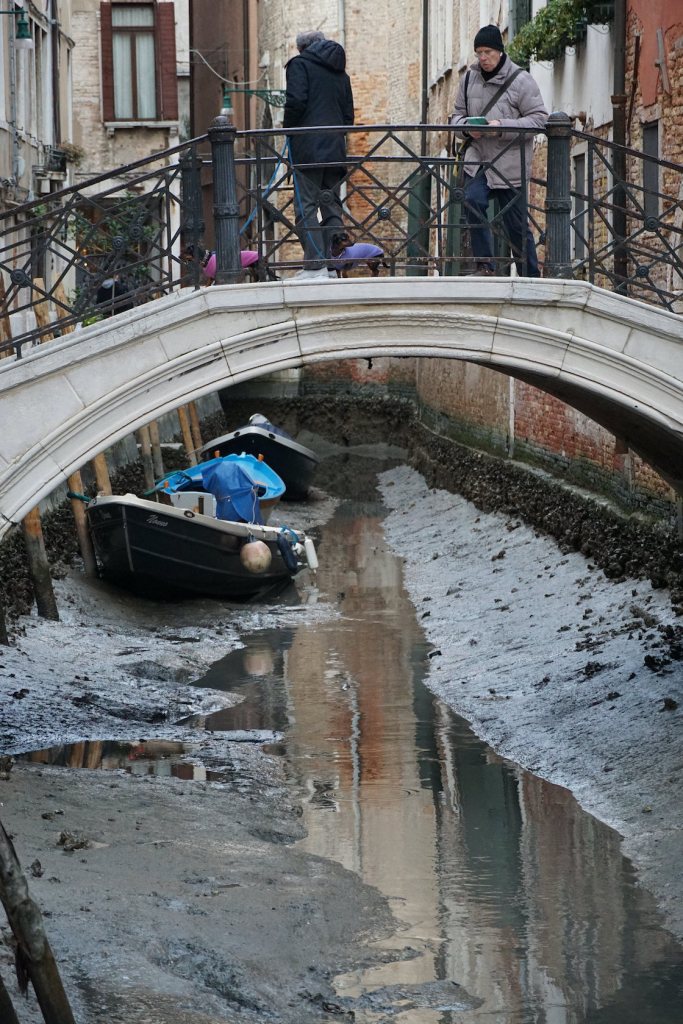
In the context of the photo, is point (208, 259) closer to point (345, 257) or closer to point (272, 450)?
point (345, 257)

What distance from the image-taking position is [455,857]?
10.2 m

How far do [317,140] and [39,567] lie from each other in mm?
7074

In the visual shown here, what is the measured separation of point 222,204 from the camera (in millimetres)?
9297

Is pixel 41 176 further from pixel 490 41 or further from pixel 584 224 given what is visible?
pixel 490 41

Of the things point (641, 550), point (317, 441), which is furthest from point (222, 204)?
point (317, 441)

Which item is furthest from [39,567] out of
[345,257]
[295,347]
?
[345,257]

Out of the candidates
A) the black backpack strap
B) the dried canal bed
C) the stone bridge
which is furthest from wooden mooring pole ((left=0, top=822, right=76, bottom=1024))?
the black backpack strap

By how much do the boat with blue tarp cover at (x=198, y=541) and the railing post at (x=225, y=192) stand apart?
8.47m

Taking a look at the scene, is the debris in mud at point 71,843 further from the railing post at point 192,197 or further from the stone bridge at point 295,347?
the railing post at point 192,197

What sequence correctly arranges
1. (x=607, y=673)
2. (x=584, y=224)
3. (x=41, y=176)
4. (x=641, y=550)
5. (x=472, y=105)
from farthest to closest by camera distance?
(x=41, y=176)
(x=584, y=224)
(x=641, y=550)
(x=607, y=673)
(x=472, y=105)

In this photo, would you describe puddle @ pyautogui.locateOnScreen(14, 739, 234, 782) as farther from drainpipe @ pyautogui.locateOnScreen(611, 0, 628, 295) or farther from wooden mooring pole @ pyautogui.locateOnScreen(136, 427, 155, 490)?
wooden mooring pole @ pyautogui.locateOnScreen(136, 427, 155, 490)

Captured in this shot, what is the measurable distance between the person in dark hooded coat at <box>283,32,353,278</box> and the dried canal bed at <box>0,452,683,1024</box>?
3276 mm

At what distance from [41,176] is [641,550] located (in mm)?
11949

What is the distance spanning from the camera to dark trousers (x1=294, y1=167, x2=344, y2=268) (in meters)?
9.39
